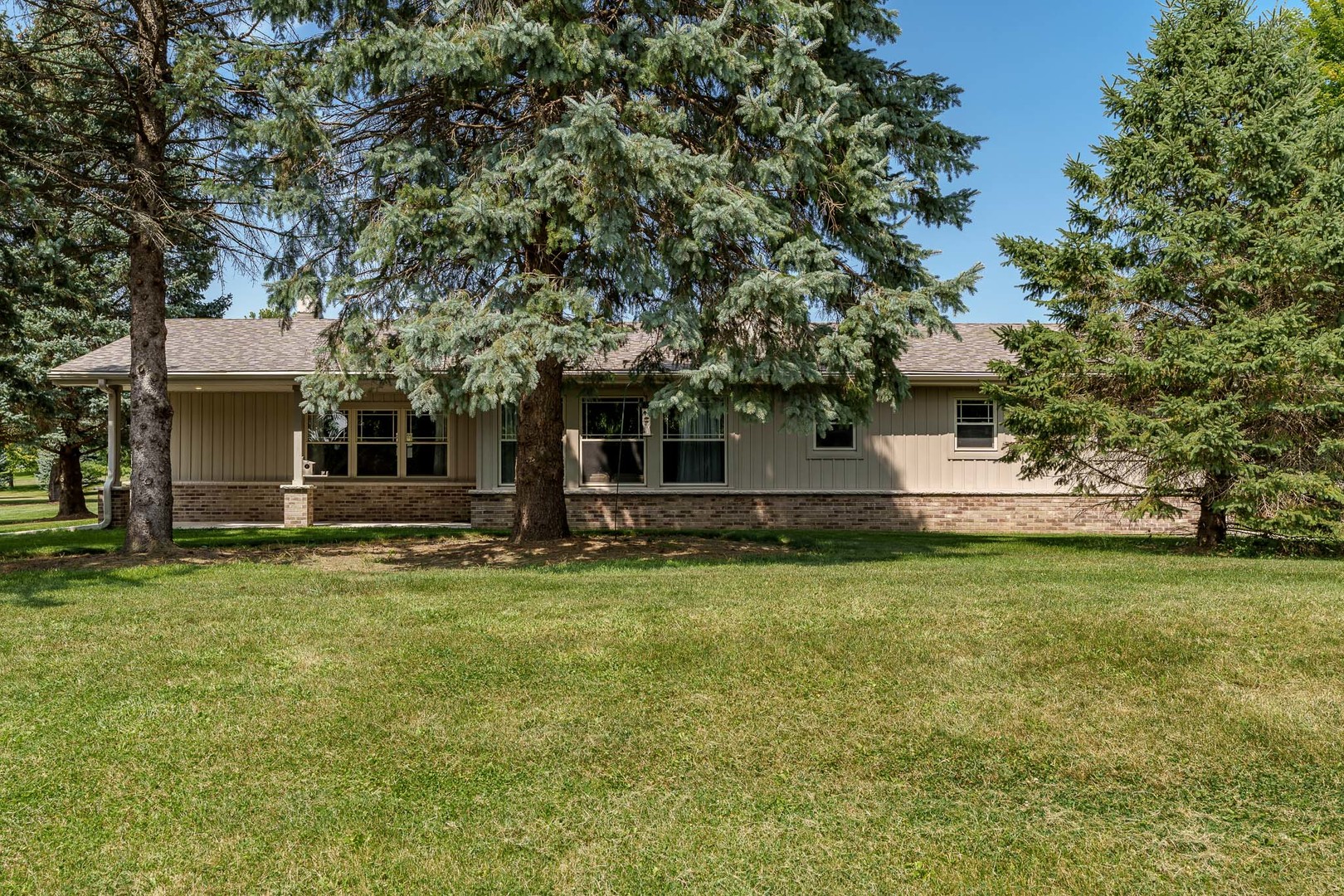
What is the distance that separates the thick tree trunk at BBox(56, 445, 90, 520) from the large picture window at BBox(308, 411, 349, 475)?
10.2 m

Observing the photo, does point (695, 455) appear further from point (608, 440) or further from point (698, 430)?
point (608, 440)

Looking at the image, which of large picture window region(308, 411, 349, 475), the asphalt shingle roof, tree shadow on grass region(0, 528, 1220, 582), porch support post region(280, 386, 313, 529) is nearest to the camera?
tree shadow on grass region(0, 528, 1220, 582)

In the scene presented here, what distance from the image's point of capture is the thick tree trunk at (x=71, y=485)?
79.6 feet

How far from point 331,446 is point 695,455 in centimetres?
714

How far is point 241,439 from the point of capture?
18109mm

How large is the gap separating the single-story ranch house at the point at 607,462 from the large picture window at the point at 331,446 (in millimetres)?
32

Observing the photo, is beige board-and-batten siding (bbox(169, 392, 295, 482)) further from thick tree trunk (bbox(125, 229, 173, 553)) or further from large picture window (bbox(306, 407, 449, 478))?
thick tree trunk (bbox(125, 229, 173, 553))

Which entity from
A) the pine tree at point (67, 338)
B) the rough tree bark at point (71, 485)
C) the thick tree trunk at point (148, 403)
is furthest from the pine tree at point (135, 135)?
the rough tree bark at point (71, 485)

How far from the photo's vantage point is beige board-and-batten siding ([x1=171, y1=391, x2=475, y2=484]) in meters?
18.0

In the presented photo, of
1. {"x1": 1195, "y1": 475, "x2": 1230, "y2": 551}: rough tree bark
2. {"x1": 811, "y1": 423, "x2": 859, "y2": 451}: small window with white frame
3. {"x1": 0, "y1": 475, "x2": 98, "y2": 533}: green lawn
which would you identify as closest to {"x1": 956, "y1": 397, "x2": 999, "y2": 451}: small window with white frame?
{"x1": 811, "y1": 423, "x2": 859, "y2": 451}: small window with white frame

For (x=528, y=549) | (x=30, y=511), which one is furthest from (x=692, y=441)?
(x=30, y=511)

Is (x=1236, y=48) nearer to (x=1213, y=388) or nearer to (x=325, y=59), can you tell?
(x=1213, y=388)

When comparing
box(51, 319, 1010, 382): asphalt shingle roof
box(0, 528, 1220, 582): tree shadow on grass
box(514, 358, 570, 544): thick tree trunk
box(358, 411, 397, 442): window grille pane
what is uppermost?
box(51, 319, 1010, 382): asphalt shingle roof

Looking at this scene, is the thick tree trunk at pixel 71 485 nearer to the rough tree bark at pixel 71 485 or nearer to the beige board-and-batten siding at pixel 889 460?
the rough tree bark at pixel 71 485
